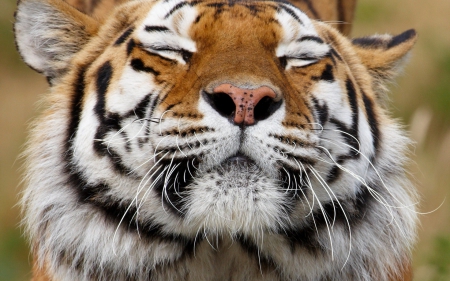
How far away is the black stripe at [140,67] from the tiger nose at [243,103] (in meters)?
0.34

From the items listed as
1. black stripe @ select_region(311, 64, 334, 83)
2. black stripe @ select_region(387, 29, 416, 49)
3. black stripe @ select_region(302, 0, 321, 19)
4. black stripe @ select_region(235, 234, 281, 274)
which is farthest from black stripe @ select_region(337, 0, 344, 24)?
black stripe @ select_region(235, 234, 281, 274)

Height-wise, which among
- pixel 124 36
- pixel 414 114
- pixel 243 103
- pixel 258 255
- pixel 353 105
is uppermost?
pixel 124 36

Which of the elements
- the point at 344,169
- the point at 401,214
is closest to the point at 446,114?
the point at 401,214

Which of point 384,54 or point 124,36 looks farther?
point 384,54

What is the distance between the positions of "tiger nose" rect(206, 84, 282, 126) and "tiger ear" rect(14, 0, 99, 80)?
846mm

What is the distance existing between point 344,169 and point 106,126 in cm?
84

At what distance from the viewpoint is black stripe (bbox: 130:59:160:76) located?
2.52 m

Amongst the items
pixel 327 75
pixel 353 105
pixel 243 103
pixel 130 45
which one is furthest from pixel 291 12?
pixel 243 103

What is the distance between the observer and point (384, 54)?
311cm

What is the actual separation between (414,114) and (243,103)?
337cm

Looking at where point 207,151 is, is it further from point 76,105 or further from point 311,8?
point 311,8

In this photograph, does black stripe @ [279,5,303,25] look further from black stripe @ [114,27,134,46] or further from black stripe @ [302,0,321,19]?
black stripe @ [302,0,321,19]

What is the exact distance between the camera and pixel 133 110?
2.49 meters

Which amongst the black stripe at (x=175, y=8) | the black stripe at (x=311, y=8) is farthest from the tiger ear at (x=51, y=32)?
the black stripe at (x=311, y=8)
